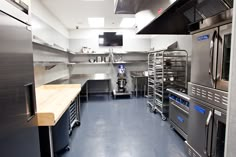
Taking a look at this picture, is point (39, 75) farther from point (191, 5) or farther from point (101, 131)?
point (191, 5)

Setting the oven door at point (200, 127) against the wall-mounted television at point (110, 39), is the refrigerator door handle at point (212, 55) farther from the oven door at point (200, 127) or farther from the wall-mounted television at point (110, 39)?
the wall-mounted television at point (110, 39)

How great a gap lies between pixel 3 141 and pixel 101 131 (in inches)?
97.4

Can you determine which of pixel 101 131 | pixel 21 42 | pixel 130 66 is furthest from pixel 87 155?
pixel 130 66

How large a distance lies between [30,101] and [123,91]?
4.92 m

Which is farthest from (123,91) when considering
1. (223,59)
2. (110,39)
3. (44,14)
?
(223,59)

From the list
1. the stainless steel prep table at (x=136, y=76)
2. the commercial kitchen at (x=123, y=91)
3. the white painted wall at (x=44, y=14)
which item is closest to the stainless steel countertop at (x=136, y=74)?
the stainless steel prep table at (x=136, y=76)

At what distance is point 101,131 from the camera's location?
309 centimetres

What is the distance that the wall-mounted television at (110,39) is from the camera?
622 cm

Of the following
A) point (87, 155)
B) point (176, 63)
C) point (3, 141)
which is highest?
point (176, 63)

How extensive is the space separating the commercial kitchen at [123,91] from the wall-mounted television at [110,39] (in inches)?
11.6

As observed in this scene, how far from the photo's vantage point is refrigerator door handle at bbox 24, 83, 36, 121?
104cm

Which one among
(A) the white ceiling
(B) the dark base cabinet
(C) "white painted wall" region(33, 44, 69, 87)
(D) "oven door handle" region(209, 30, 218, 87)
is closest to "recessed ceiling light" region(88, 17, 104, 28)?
(A) the white ceiling

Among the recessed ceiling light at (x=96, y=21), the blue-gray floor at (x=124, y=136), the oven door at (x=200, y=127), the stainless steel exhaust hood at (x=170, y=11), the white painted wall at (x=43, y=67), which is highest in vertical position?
the recessed ceiling light at (x=96, y=21)

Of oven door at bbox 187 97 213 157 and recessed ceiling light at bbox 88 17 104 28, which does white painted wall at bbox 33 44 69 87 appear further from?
oven door at bbox 187 97 213 157
